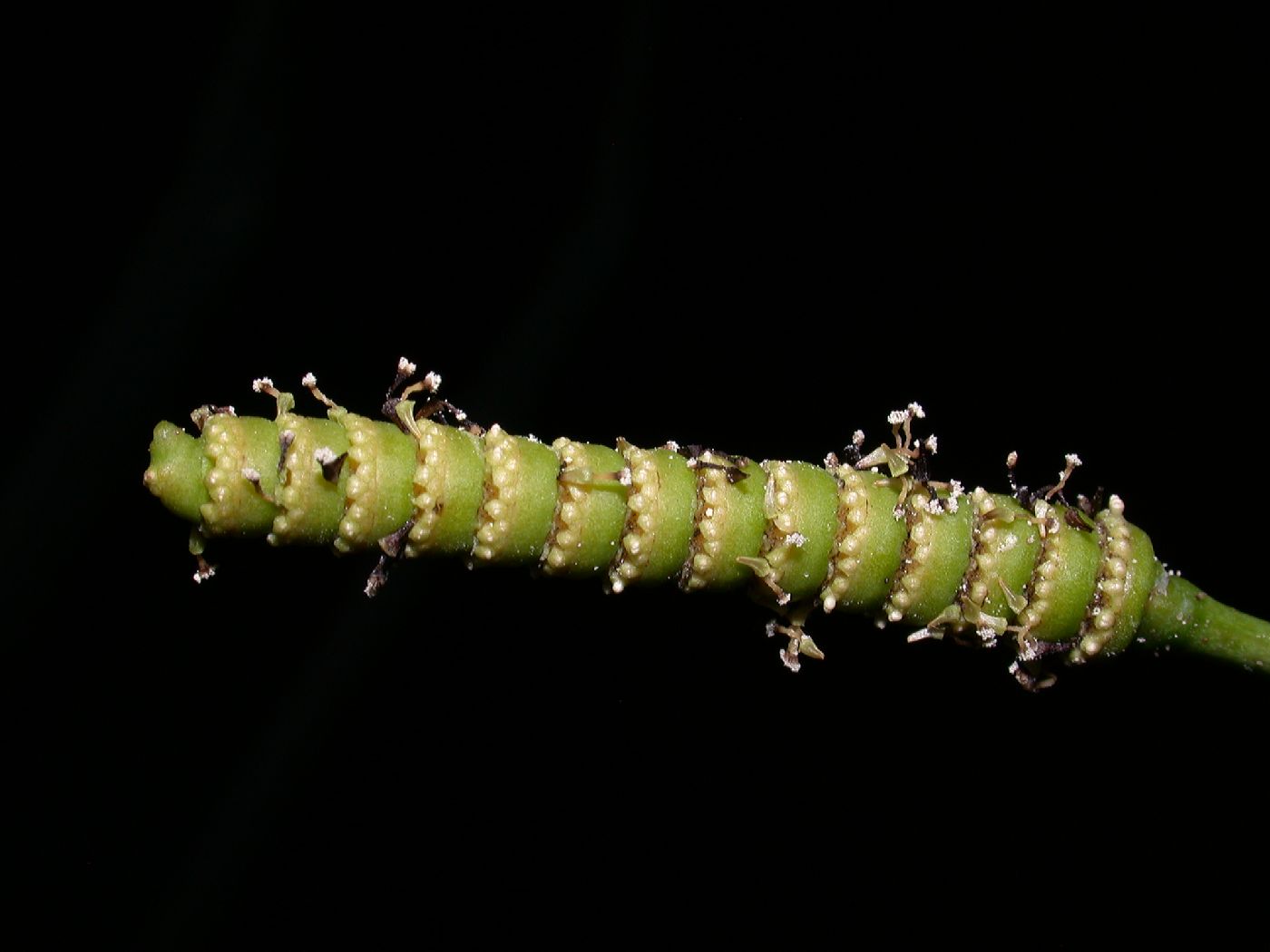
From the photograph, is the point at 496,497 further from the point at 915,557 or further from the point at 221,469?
the point at 915,557

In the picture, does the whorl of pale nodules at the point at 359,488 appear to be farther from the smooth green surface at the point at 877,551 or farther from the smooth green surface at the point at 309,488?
the smooth green surface at the point at 877,551

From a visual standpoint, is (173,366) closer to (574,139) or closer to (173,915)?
(574,139)

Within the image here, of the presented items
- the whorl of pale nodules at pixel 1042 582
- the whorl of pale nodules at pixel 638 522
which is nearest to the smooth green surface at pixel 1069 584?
the whorl of pale nodules at pixel 1042 582

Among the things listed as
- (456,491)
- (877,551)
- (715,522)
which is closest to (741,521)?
(715,522)

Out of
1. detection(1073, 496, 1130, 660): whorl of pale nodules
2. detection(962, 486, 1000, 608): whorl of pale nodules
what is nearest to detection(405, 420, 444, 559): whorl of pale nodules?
detection(962, 486, 1000, 608): whorl of pale nodules

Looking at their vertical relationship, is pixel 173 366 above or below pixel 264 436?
above

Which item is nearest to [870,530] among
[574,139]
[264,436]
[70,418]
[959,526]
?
Result: [959,526]
